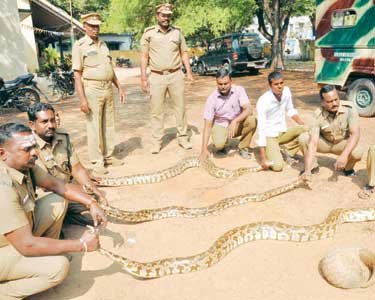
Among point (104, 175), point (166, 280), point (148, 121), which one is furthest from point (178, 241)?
point (148, 121)

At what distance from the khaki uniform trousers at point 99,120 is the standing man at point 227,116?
179cm

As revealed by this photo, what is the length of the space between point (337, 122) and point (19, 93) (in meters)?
11.7

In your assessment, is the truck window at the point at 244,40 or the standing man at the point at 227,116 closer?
the standing man at the point at 227,116

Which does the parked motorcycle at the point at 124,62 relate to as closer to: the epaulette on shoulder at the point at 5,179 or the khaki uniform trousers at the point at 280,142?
the khaki uniform trousers at the point at 280,142

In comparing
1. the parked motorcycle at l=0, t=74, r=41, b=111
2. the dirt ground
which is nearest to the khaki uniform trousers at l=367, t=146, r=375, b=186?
the dirt ground

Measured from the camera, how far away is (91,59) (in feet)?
22.5

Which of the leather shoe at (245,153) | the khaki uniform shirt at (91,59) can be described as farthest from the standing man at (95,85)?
the leather shoe at (245,153)

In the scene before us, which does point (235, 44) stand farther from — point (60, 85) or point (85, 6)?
point (85, 6)

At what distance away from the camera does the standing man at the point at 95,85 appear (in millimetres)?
6781

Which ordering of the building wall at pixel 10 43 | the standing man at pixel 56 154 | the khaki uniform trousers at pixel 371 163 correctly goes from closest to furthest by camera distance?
the standing man at pixel 56 154, the khaki uniform trousers at pixel 371 163, the building wall at pixel 10 43

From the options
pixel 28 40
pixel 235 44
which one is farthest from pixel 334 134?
pixel 235 44

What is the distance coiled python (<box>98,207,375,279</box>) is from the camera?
393cm

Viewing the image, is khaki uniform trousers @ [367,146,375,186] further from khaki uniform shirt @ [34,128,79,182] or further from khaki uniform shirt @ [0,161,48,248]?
khaki uniform shirt @ [0,161,48,248]

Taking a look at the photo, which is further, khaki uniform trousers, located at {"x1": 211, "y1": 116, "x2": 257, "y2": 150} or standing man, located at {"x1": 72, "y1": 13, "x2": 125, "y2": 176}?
khaki uniform trousers, located at {"x1": 211, "y1": 116, "x2": 257, "y2": 150}
